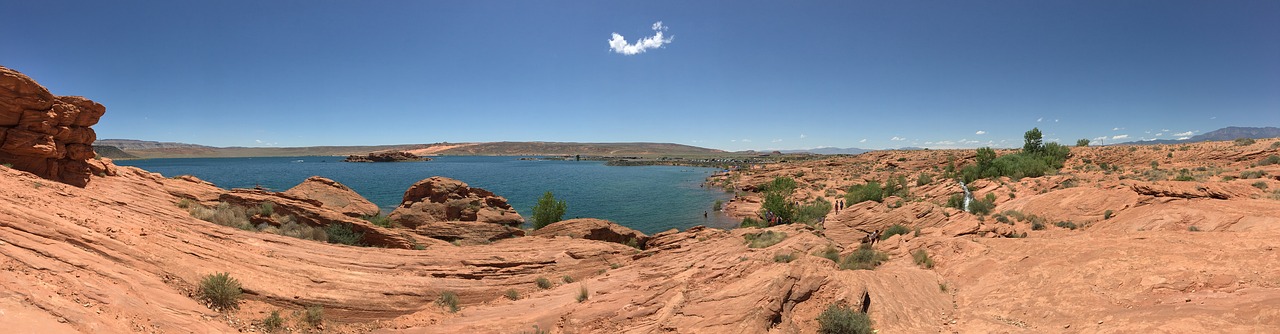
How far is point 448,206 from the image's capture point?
88.9ft

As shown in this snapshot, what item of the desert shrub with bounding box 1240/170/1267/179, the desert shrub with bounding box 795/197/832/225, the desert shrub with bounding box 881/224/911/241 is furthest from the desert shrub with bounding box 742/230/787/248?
the desert shrub with bounding box 1240/170/1267/179

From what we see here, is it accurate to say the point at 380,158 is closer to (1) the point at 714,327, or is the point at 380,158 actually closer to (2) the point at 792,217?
(2) the point at 792,217

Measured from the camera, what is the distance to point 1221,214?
1420 cm

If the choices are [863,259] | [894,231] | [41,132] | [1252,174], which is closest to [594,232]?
[863,259]

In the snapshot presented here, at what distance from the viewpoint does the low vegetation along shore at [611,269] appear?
26.6 ft

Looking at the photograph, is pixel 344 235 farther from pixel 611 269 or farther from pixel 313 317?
pixel 611 269

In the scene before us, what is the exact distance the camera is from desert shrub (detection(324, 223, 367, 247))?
16.5 metres

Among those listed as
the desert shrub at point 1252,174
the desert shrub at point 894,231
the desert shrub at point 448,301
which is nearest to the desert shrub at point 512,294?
the desert shrub at point 448,301

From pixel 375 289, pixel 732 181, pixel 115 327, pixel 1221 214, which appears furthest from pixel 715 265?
pixel 732 181

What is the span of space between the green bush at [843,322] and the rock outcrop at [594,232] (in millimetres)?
14189

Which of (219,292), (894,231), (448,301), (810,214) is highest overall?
(219,292)

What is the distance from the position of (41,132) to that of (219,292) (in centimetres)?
1298

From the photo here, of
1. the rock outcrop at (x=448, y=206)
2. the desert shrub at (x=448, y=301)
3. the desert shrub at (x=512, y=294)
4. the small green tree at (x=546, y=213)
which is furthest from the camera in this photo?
the small green tree at (x=546, y=213)

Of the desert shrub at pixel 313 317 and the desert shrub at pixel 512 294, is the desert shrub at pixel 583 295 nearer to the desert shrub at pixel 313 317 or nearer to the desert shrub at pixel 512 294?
the desert shrub at pixel 512 294
